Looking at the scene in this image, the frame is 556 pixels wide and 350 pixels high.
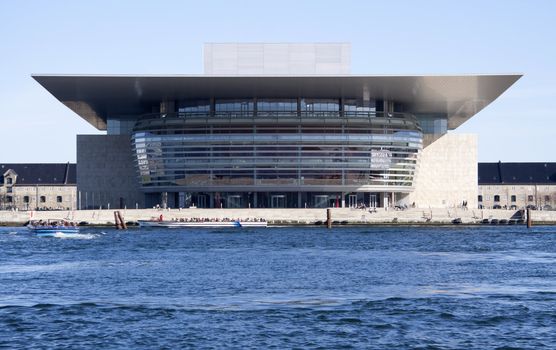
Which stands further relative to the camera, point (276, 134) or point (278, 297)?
point (276, 134)

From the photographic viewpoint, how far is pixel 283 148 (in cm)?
9600

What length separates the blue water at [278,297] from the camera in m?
26.2

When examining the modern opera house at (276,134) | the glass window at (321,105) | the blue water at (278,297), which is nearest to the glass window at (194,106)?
the modern opera house at (276,134)

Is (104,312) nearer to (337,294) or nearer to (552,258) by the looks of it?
(337,294)

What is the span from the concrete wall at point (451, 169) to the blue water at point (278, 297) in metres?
53.2

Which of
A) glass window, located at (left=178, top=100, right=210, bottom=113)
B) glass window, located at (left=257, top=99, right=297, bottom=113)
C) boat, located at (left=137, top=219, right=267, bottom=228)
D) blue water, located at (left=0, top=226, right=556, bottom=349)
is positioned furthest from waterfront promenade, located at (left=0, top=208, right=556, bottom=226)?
blue water, located at (left=0, top=226, right=556, bottom=349)

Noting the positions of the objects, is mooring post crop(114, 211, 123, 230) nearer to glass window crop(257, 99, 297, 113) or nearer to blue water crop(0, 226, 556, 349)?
glass window crop(257, 99, 297, 113)

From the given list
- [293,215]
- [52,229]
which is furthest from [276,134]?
[52,229]

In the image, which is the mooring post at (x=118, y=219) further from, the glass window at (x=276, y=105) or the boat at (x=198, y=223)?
the glass window at (x=276, y=105)

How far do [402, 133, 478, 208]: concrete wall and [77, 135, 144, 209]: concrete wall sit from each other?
33.2m

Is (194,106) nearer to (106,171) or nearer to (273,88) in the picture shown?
(273,88)

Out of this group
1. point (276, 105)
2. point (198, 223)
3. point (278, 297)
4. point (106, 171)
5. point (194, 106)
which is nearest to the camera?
point (278, 297)

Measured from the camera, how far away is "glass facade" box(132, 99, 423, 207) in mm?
95625

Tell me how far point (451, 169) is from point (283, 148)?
25.4 meters
